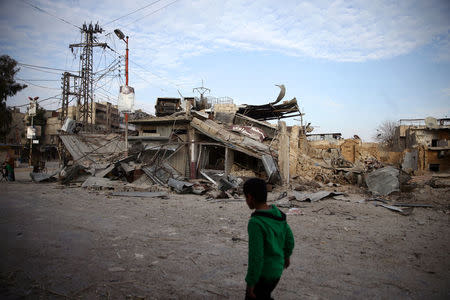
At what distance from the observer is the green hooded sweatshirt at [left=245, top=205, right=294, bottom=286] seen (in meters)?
1.75

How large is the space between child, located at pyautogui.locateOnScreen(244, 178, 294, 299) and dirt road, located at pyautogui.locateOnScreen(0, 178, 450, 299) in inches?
48.2

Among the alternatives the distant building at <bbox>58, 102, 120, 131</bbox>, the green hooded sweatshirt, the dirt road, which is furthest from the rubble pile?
the distant building at <bbox>58, 102, 120, 131</bbox>

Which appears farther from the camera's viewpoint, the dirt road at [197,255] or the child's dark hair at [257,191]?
the dirt road at [197,255]

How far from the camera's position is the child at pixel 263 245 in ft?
5.73

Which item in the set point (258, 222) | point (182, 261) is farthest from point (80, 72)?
point (258, 222)

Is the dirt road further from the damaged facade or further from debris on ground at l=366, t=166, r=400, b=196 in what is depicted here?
the damaged facade

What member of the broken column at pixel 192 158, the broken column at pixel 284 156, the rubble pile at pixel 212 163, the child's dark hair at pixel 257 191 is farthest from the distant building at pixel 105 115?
the child's dark hair at pixel 257 191

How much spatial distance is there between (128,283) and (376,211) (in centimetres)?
808

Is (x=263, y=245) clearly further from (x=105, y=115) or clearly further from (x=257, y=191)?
(x=105, y=115)

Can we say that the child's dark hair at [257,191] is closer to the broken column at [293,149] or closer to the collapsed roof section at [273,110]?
the broken column at [293,149]

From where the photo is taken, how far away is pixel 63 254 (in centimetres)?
391

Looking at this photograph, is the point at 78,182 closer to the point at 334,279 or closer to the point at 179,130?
the point at 179,130

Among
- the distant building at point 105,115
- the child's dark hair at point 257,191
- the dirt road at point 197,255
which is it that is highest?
the distant building at point 105,115

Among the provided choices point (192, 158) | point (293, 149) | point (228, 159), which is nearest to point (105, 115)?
point (192, 158)
